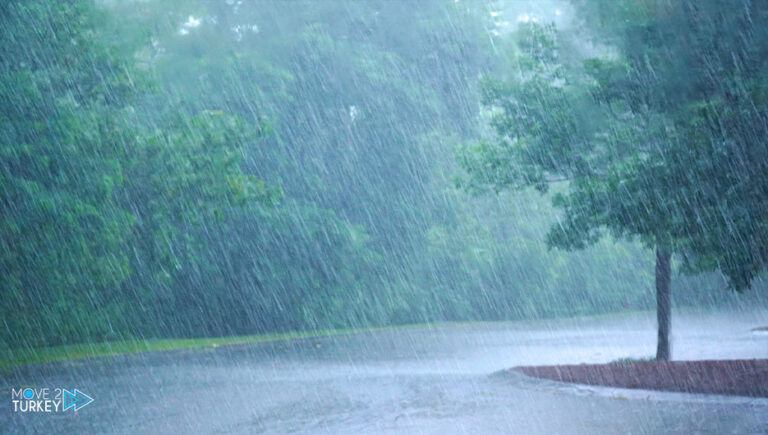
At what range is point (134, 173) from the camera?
2344cm

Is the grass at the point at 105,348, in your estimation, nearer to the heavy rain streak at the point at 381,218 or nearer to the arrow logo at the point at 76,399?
the heavy rain streak at the point at 381,218

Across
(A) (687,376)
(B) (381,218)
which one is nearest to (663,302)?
(A) (687,376)

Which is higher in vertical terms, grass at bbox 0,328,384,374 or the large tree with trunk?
the large tree with trunk

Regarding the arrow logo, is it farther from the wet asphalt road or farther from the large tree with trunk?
the large tree with trunk

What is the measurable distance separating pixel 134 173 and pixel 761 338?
1686cm

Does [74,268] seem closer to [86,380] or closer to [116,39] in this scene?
[86,380]

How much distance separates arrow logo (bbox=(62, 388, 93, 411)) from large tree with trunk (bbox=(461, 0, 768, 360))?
8.13 m

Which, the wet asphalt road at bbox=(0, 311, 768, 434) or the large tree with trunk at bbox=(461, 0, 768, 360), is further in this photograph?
the large tree with trunk at bbox=(461, 0, 768, 360)

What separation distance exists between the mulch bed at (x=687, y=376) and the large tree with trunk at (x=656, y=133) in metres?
1.23

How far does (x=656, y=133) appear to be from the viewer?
13078mm

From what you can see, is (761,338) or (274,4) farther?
(274,4)

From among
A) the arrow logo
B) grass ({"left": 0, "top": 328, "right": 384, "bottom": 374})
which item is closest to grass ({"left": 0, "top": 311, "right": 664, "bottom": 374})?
grass ({"left": 0, "top": 328, "right": 384, "bottom": 374})

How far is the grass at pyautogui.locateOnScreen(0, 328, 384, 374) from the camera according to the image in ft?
59.9

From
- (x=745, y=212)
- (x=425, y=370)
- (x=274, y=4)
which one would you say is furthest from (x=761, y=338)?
(x=274, y=4)
